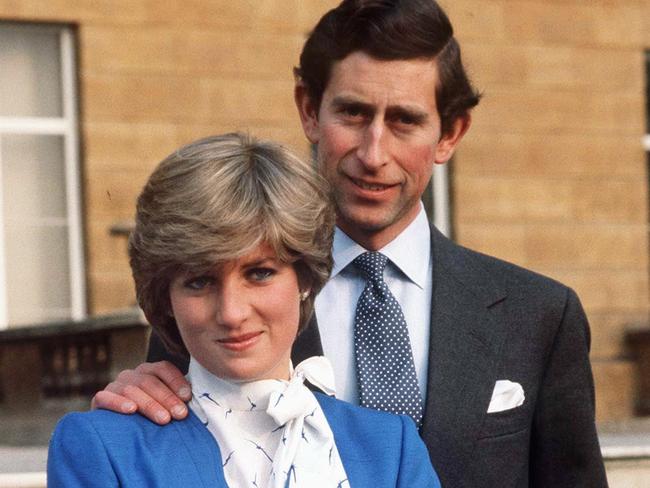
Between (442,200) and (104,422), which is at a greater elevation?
(104,422)

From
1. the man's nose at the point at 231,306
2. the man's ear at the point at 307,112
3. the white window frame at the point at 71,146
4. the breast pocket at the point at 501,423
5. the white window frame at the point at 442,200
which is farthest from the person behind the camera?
the white window frame at the point at 442,200

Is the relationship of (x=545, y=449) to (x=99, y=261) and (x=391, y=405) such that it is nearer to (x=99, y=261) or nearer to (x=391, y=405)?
(x=391, y=405)

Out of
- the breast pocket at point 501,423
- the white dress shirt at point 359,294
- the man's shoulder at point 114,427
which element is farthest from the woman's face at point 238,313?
the breast pocket at point 501,423

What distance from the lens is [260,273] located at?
256 cm

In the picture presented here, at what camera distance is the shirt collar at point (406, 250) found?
309 centimetres

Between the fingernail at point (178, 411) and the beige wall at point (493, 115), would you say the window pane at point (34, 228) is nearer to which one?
the beige wall at point (493, 115)

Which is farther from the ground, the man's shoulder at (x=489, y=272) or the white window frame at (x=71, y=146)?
the man's shoulder at (x=489, y=272)

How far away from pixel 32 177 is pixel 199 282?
26.4ft

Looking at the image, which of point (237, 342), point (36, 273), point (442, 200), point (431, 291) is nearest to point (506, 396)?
point (431, 291)

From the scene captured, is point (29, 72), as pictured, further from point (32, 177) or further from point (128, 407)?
point (128, 407)

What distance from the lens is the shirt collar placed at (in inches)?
122

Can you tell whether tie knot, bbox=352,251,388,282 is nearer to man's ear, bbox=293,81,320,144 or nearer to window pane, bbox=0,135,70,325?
man's ear, bbox=293,81,320,144

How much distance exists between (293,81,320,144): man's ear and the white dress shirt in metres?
0.18

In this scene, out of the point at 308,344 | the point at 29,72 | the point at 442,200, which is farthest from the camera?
the point at 442,200
